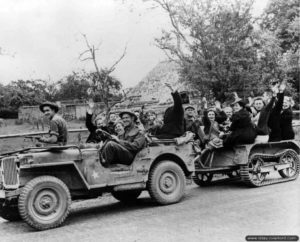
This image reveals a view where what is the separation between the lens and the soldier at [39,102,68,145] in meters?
7.71

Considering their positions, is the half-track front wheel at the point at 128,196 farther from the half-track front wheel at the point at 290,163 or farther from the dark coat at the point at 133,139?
the half-track front wheel at the point at 290,163

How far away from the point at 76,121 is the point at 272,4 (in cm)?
1938

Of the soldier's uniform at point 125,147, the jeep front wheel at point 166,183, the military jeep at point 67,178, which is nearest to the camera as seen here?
the military jeep at point 67,178

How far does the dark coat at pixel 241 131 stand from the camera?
9.58 meters

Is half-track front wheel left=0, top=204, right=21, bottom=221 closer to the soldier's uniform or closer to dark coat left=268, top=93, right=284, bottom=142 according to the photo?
the soldier's uniform

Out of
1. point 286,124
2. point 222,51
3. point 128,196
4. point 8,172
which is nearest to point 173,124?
point 128,196

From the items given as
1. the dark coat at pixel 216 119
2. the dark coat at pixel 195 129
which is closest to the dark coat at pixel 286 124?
the dark coat at pixel 216 119

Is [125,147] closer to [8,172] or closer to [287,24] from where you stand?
[8,172]

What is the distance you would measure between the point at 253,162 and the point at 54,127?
444 cm

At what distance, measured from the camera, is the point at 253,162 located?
392 inches

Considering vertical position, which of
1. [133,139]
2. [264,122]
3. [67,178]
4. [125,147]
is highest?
[264,122]

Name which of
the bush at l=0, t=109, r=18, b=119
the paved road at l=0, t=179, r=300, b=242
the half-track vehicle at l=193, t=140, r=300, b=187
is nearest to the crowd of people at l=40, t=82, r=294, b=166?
the half-track vehicle at l=193, t=140, r=300, b=187

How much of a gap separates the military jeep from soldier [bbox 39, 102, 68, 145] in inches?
20.7

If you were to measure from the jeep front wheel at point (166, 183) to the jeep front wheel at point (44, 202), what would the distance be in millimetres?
1717
